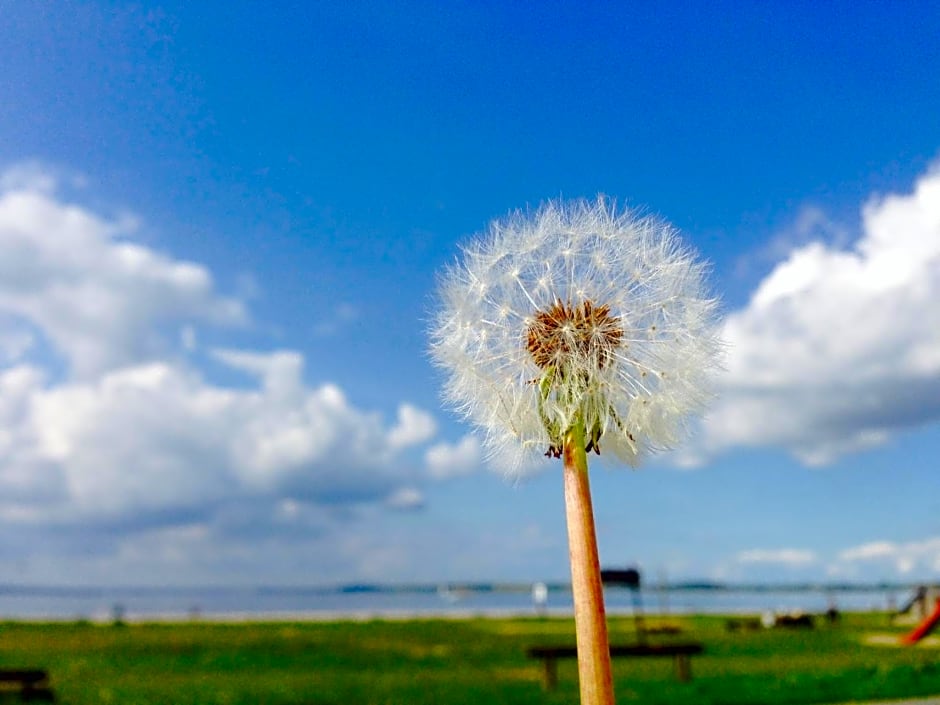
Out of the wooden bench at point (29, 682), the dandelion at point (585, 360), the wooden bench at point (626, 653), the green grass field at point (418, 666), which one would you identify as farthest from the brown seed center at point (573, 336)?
the wooden bench at point (29, 682)

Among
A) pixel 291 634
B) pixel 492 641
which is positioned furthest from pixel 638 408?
pixel 291 634

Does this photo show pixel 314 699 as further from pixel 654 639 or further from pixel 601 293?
pixel 654 639

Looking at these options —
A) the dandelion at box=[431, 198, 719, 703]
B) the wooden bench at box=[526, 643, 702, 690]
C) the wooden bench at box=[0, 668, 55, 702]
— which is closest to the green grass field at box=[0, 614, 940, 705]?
the wooden bench at box=[526, 643, 702, 690]

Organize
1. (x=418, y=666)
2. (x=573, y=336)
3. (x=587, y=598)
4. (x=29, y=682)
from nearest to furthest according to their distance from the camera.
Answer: (x=587, y=598) → (x=573, y=336) → (x=29, y=682) → (x=418, y=666)

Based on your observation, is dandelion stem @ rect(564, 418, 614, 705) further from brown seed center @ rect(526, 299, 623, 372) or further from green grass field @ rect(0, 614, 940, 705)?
green grass field @ rect(0, 614, 940, 705)

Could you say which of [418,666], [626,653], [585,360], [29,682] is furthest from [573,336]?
[418,666]

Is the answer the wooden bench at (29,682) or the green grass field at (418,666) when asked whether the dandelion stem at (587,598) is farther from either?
the wooden bench at (29,682)

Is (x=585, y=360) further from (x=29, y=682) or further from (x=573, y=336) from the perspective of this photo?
(x=29, y=682)

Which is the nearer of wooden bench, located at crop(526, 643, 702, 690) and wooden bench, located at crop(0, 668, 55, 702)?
wooden bench, located at crop(0, 668, 55, 702)
